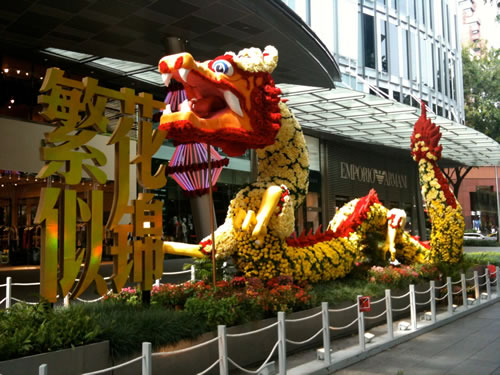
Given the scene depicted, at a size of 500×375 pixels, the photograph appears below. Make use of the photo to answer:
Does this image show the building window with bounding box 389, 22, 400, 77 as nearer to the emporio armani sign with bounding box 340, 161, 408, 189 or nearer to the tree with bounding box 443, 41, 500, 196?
the emporio armani sign with bounding box 340, 161, 408, 189

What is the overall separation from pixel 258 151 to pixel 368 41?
61.1 feet

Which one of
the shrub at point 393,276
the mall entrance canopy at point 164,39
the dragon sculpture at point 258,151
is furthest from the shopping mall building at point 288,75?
Answer: the shrub at point 393,276

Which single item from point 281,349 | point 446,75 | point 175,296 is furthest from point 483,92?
point 281,349

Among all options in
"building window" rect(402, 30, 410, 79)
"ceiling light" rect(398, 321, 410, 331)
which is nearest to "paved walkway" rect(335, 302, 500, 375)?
"ceiling light" rect(398, 321, 410, 331)

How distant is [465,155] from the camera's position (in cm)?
2695

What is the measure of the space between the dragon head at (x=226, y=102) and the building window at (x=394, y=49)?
2008 cm

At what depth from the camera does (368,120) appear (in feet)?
63.1

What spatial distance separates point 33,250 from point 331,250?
38.0 feet

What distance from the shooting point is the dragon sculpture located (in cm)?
608

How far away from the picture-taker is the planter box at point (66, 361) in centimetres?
393

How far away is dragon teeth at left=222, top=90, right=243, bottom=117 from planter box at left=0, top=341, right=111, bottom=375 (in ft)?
10.3

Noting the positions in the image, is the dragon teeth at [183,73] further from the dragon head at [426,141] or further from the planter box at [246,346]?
the dragon head at [426,141]

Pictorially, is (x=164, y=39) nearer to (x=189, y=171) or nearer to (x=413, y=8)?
(x=189, y=171)

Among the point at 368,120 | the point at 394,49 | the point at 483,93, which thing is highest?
the point at 394,49
